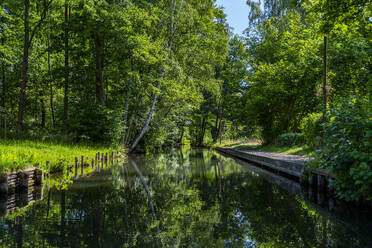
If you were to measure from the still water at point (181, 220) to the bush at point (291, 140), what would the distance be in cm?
1192

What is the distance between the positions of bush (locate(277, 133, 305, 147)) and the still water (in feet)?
39.1

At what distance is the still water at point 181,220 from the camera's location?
468 cm

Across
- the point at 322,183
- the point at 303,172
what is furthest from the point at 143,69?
the point at 322,183

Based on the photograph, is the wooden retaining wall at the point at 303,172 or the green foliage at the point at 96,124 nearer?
the wooden retaining wall at the point at 303,172

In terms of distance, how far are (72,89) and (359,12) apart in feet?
57.7

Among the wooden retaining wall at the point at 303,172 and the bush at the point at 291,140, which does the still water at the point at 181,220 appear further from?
the bush at the point at 291,140

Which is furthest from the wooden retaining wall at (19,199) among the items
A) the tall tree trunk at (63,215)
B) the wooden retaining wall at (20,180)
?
the tall tree trunk at (63,215)

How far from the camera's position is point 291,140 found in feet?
69.3

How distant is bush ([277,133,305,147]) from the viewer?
20.3 meters

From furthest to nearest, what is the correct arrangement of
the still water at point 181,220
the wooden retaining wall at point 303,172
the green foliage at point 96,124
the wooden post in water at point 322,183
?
the green foliage at point 96,124 → the wooden post in water at point 322,183 → the wooden retaining wall at point 303,172 → the still water at point 181,220

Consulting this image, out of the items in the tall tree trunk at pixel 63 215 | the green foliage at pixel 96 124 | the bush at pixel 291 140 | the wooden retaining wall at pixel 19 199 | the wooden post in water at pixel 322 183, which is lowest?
the wooden retaining wall at pixel 19 199

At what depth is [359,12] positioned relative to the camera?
32.9 ft

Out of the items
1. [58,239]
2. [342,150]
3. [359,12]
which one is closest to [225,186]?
[342,150]

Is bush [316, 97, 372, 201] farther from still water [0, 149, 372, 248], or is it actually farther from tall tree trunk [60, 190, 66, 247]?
tall tree trunk [60, 190, 66, 247]
